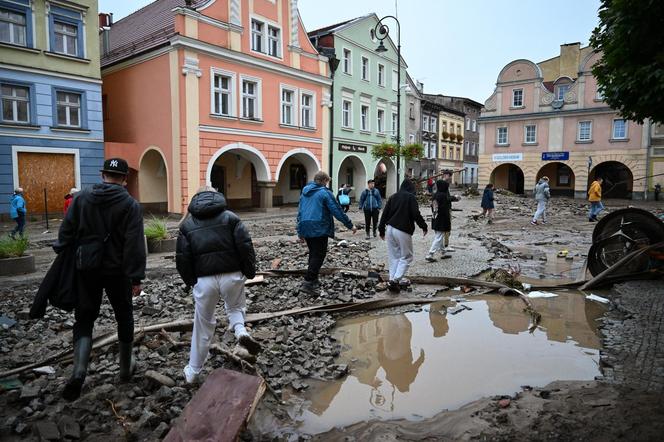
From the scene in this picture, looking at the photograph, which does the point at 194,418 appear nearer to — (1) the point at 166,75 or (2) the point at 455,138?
(1) the point at 166,75

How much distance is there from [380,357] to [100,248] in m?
2.96

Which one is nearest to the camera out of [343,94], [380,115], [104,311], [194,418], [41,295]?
[194,418]

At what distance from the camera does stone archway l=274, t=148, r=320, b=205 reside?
2755cm

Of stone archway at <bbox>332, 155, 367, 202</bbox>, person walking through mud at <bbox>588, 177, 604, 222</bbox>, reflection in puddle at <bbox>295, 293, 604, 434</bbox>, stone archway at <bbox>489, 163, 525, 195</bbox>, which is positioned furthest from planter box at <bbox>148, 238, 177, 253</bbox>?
stone archway at <bbox>489, 163, 525, 195</bbox>

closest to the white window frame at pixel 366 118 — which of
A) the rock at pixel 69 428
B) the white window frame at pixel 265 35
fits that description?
the white window frame at pixel 265 35

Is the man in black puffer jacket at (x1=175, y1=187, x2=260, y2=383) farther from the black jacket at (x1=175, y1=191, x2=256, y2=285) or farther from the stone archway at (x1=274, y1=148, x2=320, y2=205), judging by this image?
the stone archway at (x1=274, y1=148, x2=320, y2=205)

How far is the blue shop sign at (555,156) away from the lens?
3710 cm

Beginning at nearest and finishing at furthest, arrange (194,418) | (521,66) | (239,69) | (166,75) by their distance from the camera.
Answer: (194,418), (166,75), (239,69), (521,66)

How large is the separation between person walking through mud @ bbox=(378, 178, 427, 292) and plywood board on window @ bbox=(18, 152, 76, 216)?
55.9 ft

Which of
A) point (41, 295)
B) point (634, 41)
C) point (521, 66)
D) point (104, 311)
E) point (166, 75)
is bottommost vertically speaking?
point (104, 311)

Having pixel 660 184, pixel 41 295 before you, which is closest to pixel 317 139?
pixel 41 295

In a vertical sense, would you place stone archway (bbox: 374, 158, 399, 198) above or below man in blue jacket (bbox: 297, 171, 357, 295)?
above

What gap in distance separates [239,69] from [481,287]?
1821 cm

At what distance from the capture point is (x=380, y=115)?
33.6 metres
